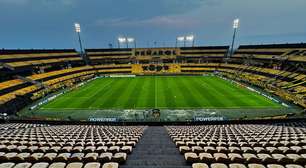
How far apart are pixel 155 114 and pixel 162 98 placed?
1153 centimetres

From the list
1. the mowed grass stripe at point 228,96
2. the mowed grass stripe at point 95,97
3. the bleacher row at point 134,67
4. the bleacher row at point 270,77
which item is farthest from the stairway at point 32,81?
the bleacher row at point 270,77

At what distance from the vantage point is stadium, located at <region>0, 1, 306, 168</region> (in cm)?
788

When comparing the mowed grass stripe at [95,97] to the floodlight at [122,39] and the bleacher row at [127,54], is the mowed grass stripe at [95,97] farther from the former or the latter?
the floodlight at [122,39]

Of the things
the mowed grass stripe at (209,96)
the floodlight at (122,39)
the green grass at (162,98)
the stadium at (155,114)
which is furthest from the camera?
the floodlight at (122,39)

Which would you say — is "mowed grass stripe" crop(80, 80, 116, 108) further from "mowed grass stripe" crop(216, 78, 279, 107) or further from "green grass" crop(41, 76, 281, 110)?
"mowed grass stripe" crop(216, 78, 279, 107)

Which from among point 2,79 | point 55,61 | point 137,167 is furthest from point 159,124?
point 55,61

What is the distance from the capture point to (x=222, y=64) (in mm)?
88250

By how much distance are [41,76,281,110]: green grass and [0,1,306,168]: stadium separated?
7.7 inches

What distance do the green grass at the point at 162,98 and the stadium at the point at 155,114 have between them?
195 mm

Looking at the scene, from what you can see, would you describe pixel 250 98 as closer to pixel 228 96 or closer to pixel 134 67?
pixel 228 96

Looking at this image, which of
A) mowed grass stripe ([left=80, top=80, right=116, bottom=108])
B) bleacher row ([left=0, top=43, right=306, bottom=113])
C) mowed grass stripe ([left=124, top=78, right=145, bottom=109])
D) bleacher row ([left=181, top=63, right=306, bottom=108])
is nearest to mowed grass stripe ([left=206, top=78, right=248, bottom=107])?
bleacher row ([left=181, top=63, right=306, bottom=108])

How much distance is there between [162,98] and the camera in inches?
1791

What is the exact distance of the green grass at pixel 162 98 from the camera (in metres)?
39.8

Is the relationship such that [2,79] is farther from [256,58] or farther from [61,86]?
[256,58]
